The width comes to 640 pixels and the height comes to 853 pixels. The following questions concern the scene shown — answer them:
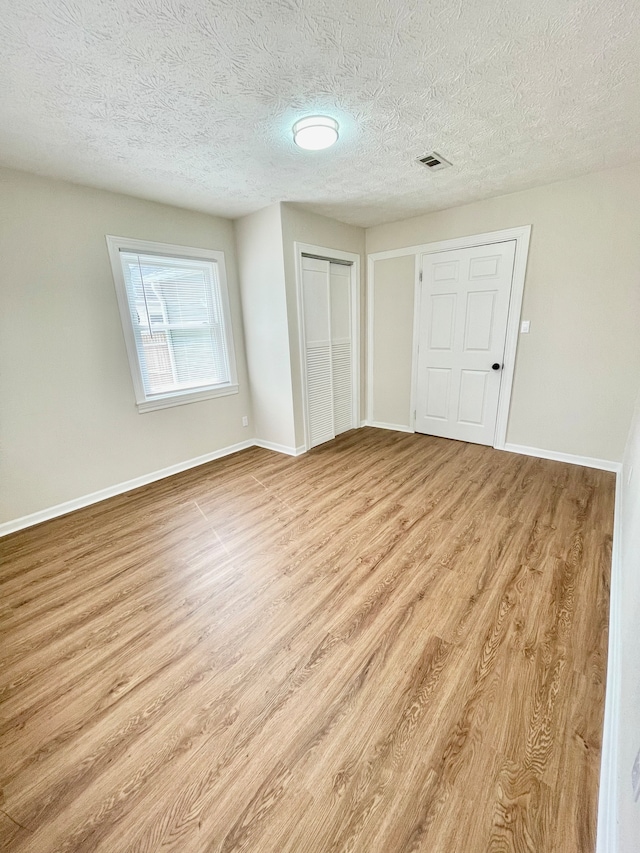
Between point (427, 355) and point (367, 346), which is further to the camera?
point (367, 346)

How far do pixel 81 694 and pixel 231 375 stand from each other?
309 cm

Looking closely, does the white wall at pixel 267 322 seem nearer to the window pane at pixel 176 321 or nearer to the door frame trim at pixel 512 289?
the window pane at pixel 176 321

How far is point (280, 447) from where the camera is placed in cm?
406

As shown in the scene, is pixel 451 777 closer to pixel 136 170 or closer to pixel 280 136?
pixel 280 136

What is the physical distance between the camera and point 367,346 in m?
4.61

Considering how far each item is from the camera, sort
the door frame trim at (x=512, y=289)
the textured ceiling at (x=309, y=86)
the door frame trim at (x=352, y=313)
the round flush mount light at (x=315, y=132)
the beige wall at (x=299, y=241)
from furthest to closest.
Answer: the door frame trim at (x=352, y=313)
the beige wall at (x=299, y=241)
the door frame trim at (x=512, y=289)
the round flush mount light at (x=315, y=132)
the textured ceiling at (x=309, y=86)

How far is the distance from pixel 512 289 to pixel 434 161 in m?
1.52

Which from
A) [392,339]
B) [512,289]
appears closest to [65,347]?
[392,339]

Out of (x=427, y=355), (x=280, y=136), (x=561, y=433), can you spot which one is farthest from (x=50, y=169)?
(x=561, y=433)

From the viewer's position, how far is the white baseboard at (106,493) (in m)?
Answer: 2.65

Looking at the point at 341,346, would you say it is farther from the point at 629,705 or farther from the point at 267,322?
the point at 629,705

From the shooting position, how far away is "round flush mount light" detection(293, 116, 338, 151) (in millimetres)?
1916

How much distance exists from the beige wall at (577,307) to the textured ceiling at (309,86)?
1.10 ft

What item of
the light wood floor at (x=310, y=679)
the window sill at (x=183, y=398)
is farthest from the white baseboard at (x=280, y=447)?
the light wood floor at (x=310, y=679)
